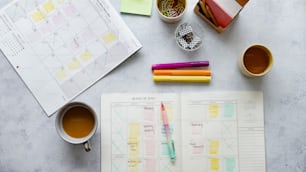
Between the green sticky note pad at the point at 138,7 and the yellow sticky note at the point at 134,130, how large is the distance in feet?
0.80

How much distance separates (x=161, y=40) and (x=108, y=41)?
0.38ft

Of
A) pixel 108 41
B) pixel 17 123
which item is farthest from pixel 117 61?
pixel 17 123

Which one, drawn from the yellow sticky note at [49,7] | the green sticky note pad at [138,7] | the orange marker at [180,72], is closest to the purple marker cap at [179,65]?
the orange marker at [180,72]

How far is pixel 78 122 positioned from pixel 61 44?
178mm

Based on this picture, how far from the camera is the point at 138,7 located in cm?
89

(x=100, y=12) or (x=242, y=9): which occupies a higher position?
(x=100, y=12)

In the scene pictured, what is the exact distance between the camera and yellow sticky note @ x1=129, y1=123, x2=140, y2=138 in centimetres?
87

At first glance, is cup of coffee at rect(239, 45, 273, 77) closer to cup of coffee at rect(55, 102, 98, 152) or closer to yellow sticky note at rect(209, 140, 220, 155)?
yellow sticky note at rect(209, 140, 220, 155)

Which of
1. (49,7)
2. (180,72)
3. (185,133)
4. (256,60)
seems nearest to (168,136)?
(185,133)

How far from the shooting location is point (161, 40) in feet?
2.93

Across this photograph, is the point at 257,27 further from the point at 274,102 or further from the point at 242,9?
the point at 274,102

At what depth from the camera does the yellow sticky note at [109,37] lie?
88 centimetres

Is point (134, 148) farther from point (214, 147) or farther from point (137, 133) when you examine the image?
point (214, 147)

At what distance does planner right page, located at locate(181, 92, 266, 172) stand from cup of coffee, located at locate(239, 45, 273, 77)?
59 mm
